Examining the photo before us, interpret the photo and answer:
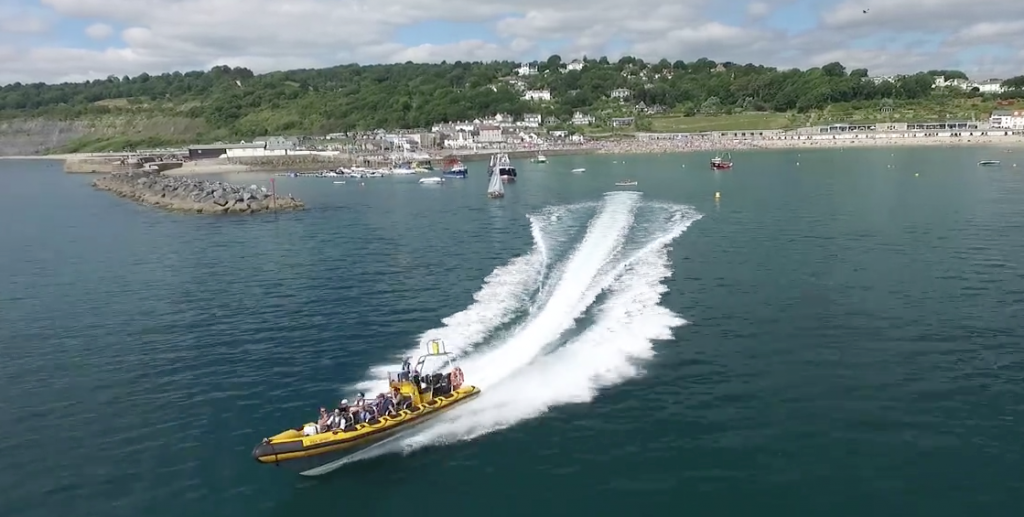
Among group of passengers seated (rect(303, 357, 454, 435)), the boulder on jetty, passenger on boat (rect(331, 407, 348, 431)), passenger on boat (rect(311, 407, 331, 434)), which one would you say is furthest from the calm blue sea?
the boulder on jetty

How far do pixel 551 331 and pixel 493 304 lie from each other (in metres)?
6.52

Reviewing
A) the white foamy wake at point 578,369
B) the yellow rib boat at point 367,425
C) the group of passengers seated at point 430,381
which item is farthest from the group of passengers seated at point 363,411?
the white foamy wake at point 578,369

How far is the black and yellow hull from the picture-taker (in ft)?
75.9

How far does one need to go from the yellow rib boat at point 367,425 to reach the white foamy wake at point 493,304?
389cm

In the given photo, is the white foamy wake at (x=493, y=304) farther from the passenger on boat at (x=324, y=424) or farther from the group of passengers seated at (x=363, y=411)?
the passenger on boat at (x=324, y=424)

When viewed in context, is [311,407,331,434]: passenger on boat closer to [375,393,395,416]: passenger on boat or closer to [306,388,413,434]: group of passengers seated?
[306,388,413,434]: group of passengers seated

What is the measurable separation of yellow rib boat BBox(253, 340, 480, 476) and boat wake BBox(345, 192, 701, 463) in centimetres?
46

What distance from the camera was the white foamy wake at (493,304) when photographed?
33.7 m

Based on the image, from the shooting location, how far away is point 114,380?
32.9 metres

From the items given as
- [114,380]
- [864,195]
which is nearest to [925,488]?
[114,380]

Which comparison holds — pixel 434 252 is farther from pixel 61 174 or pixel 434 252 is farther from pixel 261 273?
pixel 61 174

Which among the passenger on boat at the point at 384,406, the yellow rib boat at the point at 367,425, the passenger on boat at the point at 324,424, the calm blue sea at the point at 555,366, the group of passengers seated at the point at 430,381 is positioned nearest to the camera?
the calm blue sea at the point at 555,366

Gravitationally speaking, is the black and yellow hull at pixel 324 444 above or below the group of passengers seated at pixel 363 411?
below

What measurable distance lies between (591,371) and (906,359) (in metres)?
13.4
